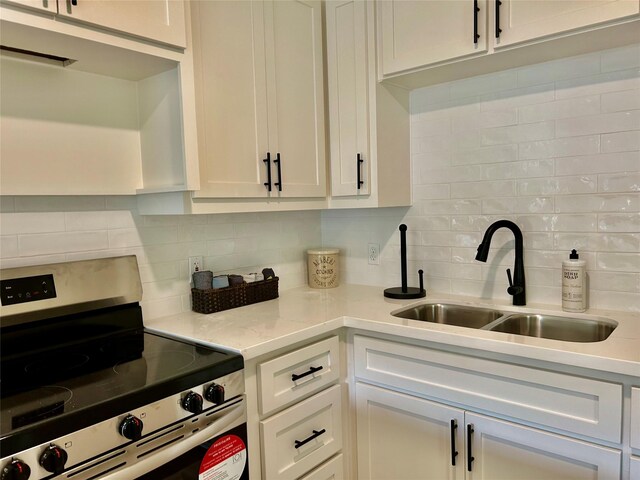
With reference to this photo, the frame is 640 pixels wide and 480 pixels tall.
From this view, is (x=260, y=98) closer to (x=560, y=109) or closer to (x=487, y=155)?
(x=487, y=155)

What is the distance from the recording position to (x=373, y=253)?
2404 millimetres

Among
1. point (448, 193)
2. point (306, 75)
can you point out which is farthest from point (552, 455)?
point (306, 75)

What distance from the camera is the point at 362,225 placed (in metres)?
2.44

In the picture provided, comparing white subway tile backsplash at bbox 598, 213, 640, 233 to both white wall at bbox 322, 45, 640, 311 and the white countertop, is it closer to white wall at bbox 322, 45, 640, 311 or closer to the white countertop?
white wall at bbox 322, 45, 640, 311

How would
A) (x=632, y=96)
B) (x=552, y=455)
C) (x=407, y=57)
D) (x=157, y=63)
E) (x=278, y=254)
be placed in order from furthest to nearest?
(x=278, y=254) < (x=407, y=57) < (x=632, y=96) < (x=157, y=63) < (x=552, y=455)

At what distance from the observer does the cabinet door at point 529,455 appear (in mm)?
1314

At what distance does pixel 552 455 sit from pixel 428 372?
1.40 ft

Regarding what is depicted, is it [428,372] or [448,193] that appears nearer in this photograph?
[428,372]

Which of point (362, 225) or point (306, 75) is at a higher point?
point (306, 75)

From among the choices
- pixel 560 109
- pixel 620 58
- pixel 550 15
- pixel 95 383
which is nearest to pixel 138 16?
pixel 95 383

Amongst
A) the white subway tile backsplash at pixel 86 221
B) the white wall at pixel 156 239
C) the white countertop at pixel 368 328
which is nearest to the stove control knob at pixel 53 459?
the white countertop at pixel 368 328

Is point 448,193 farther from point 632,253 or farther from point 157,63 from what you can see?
point 157,63

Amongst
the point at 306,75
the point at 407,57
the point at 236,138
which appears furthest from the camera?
the point at 306,75

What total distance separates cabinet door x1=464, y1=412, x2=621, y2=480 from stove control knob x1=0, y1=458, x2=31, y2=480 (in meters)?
1.23
